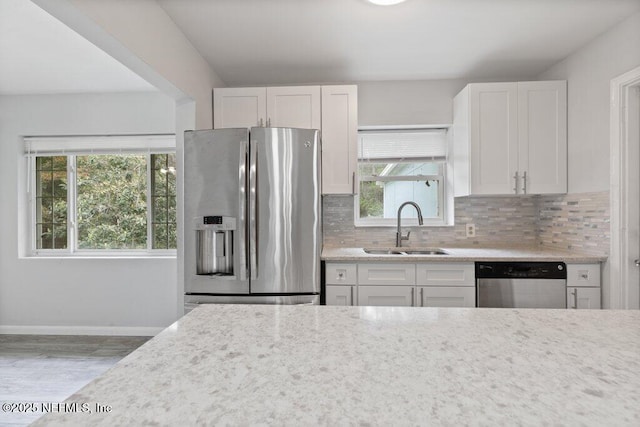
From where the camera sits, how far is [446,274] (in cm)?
241

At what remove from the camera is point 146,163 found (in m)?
3.60

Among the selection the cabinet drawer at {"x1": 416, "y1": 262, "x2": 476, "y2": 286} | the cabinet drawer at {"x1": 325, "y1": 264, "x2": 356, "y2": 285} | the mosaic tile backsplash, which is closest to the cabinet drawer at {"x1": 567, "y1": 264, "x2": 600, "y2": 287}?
the mosaic tile backsplash

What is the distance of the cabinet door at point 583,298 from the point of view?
2330 mm

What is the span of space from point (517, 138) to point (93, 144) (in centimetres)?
405

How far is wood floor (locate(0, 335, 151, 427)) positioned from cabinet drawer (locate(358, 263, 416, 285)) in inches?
88.2

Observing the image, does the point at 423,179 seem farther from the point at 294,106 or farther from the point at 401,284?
the point at 294,106

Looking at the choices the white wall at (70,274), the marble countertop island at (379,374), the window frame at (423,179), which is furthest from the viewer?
the white wall at (70,274)

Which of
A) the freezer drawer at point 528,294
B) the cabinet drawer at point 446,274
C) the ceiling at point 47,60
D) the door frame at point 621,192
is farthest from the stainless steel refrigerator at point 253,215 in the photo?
the door frame at point 621,192

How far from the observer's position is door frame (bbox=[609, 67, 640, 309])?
211 centimetres

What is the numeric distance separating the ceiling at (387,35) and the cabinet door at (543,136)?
0.29m

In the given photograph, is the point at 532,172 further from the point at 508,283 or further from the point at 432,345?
the point at 432,345

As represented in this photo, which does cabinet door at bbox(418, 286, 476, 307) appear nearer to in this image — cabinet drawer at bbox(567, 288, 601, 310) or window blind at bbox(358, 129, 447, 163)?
cabinet drawer at bbox(567, 288, 601, 310)

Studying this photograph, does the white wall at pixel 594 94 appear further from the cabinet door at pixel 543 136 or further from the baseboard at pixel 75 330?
the baseboard at pixel 75 330

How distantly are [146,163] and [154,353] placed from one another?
3422 millimetres
